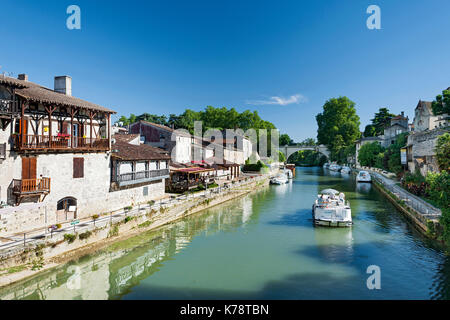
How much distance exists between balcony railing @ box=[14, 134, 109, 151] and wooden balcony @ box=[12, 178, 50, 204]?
2012mm

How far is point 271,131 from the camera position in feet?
286

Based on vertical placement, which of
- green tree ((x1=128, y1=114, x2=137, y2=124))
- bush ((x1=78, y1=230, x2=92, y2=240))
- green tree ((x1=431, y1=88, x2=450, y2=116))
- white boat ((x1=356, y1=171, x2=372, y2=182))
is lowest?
bush ((x1=78, y1=230, x2=92, y2=240))

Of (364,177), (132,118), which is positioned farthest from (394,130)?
(132,118)

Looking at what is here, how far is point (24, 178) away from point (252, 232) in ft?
53.9

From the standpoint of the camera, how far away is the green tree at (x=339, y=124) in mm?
100312

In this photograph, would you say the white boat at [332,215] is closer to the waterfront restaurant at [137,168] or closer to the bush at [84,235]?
the waterfront restaurant at [137,168]

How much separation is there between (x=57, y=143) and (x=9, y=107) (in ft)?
11.5

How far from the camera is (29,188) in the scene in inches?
666

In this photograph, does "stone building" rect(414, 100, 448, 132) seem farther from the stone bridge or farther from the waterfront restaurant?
the waterfront restaurant

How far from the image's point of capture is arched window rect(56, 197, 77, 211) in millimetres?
19116

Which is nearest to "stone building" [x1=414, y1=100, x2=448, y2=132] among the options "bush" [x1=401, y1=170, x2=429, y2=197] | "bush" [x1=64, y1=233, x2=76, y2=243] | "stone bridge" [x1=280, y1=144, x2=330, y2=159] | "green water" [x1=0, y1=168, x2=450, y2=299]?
"bush" [x1=401, y1=170, x2=429, y2=197]

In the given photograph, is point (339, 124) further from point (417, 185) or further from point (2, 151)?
point (2, 151)
